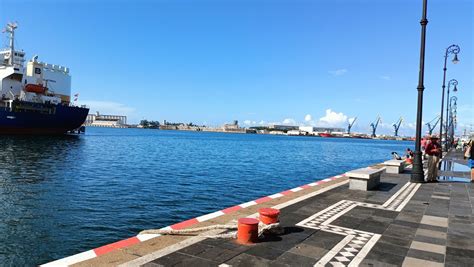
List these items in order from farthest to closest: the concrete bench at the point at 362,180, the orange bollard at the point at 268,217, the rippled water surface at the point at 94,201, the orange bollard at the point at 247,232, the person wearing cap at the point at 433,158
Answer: the person wearing cap at the point at 433,158
the concrete bench at the point at 362,180
the rippled water surface at the point at 94,201
the orange bollard at the point at 268,217
the orange bollard at the point at 247,232

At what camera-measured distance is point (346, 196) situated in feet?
36.1

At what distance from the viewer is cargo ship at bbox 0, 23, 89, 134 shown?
59469mm

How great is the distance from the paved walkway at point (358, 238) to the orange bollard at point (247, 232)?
0.16 metres

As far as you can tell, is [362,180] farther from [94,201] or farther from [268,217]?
[94,201]

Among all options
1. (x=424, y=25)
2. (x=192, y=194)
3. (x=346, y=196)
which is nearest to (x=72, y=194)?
(x=192, y=194)

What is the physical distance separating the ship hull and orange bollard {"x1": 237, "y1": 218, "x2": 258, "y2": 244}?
65.6 m

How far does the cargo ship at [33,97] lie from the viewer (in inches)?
2341

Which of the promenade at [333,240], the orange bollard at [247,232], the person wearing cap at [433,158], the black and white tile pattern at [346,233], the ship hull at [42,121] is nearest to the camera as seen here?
the promenade at [333,240]

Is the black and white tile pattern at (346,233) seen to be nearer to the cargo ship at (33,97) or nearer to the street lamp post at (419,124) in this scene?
the street lamp post at (419,124)

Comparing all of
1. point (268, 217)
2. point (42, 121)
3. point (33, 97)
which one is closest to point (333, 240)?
point (268, 217)

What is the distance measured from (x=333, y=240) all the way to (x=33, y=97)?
73.6 meters

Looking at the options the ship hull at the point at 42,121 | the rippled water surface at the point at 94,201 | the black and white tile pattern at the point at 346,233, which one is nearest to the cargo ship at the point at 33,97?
the ship hull at the point at 42,121

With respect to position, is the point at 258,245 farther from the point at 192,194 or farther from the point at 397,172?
the point at 397,172

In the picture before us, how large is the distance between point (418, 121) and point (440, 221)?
302 inches
